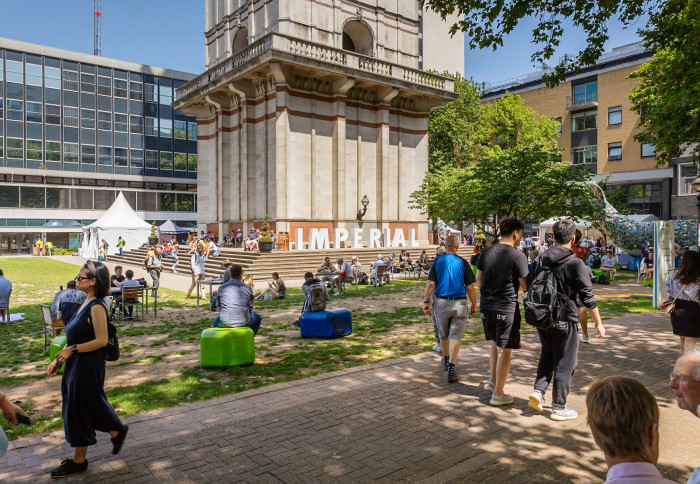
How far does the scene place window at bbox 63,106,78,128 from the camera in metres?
54.7

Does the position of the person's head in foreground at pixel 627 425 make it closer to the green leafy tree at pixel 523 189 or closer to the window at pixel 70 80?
the green leafy tree at pixel 523 189

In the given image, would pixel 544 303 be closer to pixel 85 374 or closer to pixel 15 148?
pixel 85 374

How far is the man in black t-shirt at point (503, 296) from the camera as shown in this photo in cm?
605

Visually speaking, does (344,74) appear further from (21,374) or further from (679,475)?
(679,475)

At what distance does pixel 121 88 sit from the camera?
2298 inches

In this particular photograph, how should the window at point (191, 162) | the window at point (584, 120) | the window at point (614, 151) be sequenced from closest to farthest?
1. the window at point (614, 151)
2. the window at point (584, 120)
3. the window at point (191, 162)

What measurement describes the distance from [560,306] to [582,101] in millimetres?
49899

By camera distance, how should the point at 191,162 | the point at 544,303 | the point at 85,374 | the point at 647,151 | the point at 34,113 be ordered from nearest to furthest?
the point at 85,374 < the point at 544,303 < the point at 647,151 < the point at 34,113 < the point at 191,162

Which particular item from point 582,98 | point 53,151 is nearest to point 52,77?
point 53,151

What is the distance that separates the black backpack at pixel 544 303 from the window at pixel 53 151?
61.0 metres

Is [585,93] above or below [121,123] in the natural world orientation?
above

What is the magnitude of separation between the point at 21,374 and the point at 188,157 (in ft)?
197

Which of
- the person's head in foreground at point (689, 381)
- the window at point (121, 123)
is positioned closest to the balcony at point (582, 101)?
the window at point (121, 123)

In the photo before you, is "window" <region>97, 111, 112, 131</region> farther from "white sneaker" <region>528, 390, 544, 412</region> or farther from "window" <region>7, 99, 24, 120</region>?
"white sneaker" <region>528, 390, 544, 412</region>
